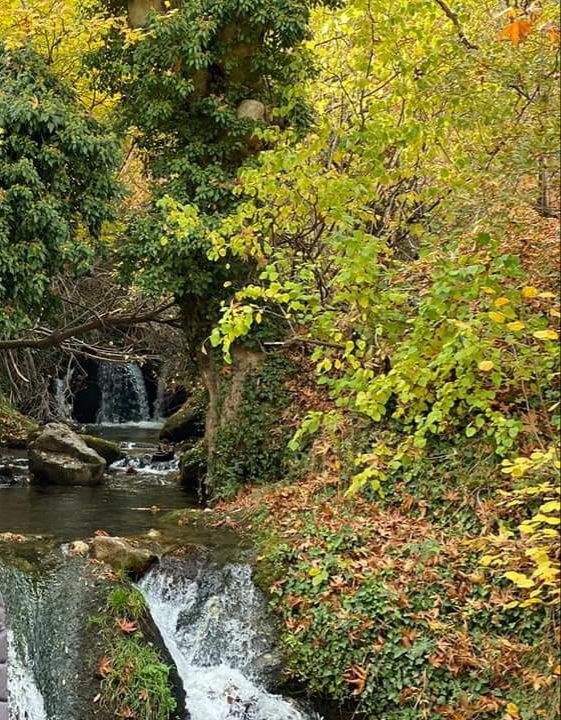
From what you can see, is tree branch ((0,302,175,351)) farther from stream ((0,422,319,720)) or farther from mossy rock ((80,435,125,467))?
stream ((0,422,319,720))

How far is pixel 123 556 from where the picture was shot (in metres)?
6.93

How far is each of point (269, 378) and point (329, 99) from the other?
14.4 feet

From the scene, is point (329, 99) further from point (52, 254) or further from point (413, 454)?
point (413, 454)

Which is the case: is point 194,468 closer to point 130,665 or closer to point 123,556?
point 123,556

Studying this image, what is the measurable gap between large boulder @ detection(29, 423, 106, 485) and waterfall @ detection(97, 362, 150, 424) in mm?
9957

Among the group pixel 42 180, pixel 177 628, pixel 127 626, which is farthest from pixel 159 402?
pixel 127 626

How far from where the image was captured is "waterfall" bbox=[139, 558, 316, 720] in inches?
237

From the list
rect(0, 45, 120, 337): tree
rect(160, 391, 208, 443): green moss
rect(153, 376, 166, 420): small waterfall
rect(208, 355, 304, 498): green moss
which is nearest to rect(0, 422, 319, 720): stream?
rect(208, 355, 304, 498): green moss

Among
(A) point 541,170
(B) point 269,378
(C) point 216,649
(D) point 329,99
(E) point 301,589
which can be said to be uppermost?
(D) point 329,99

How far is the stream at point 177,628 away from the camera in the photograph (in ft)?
19.6

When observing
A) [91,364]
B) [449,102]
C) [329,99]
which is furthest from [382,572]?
[91,364]

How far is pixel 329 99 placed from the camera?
10758 mm

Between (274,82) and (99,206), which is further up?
(274,82)

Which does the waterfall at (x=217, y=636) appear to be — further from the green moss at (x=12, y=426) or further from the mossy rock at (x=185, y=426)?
the green moss at (x=12, y=426)
